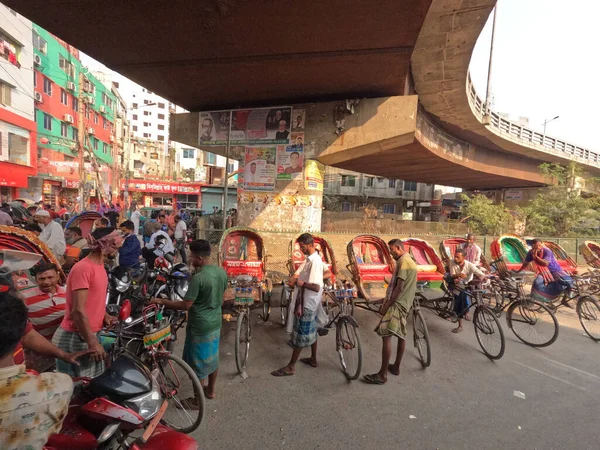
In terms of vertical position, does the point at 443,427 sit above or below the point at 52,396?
below

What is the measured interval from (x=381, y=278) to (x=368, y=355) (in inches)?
93.7

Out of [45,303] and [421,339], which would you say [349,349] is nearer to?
[421,339]

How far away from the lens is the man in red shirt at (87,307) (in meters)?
2.29

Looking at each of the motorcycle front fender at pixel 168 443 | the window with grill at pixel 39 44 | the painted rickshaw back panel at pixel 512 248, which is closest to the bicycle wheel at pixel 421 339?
the motorcycle front fender at pixel 168 443

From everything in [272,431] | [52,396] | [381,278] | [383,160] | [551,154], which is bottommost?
[272,431]

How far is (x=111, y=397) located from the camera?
1.77 metres

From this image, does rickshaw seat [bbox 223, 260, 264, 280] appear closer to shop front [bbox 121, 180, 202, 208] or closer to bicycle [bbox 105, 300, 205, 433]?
bicycle [bbox 105, 300, 205, 433]

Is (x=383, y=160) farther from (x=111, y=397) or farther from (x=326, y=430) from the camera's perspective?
(x=111, y=397)

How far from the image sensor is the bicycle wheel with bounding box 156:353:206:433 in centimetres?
268

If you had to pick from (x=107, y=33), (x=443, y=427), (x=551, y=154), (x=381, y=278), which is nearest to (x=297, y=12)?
(x=107, y=33)

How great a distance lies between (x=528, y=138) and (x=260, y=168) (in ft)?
55.9

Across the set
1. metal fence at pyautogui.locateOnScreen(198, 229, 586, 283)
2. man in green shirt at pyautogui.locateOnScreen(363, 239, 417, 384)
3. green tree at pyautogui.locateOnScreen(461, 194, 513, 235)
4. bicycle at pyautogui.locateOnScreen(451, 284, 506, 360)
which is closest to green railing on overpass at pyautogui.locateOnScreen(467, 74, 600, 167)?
green tree at pyautogui.locateOnScreen(461, 194, 513, 235)

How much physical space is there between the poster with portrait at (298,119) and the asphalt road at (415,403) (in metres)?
6.58

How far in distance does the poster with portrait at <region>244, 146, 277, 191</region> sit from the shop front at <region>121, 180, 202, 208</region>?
2715 centimetres
